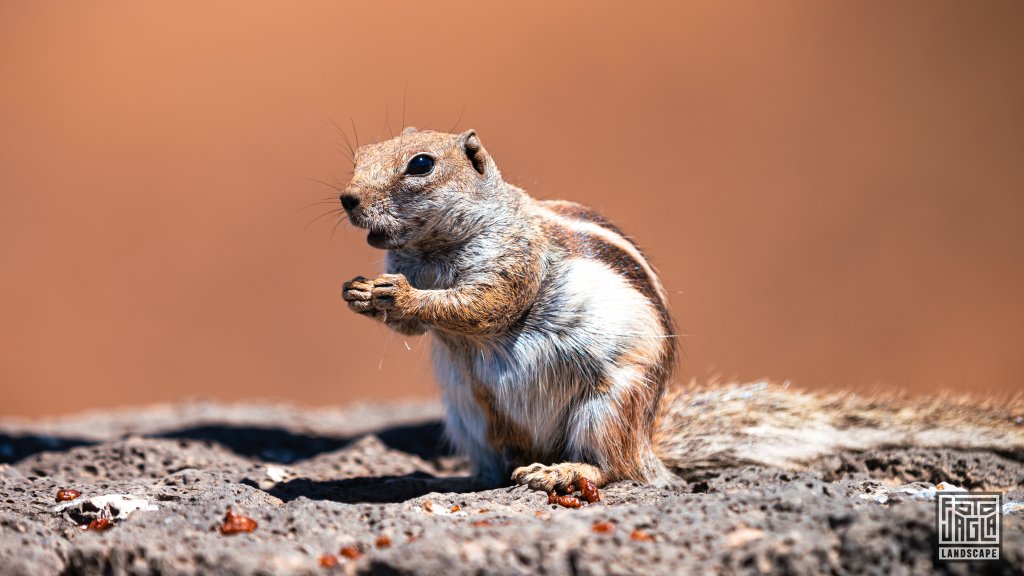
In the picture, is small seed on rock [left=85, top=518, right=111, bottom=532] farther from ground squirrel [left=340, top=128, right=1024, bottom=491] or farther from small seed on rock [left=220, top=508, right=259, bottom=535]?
ground squirrel [left=340, top=128, right=1024, bottom=491]

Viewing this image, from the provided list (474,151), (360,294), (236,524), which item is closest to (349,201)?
(360,294)

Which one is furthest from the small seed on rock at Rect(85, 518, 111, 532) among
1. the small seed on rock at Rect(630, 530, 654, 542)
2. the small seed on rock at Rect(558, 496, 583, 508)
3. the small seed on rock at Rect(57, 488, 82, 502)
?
the small seed on rock at Rect(630, 530, 654, 542)

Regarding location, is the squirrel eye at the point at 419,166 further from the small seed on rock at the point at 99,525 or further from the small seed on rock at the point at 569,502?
the small seed on rock at the point at 99,525

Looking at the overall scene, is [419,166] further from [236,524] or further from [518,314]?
[236,524]

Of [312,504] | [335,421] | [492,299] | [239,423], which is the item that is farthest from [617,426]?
[335,421]

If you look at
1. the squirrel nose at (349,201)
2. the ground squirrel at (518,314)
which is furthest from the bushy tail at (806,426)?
the squirrel nose at (349,201)

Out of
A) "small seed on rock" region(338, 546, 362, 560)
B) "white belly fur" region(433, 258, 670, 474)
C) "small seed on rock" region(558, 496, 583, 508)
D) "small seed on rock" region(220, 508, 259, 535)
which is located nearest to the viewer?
"small seed on rock" region(338, 546, 362, 560)
